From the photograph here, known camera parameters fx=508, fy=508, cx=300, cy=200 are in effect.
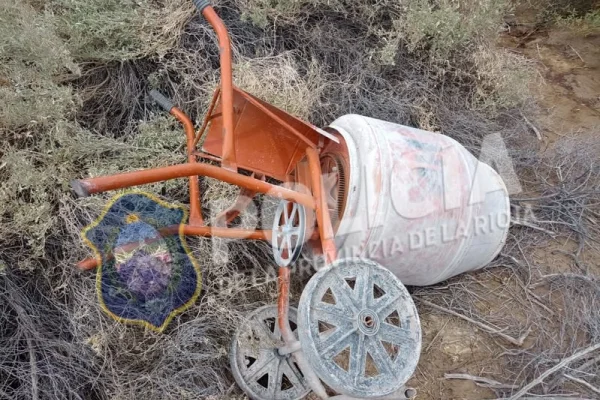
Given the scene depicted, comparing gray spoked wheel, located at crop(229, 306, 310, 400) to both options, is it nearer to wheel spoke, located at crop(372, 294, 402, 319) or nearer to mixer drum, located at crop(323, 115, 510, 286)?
mixer drum, located at crop(323, 115, 510, 286)

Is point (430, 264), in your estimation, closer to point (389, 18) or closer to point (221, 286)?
point (221, 286)

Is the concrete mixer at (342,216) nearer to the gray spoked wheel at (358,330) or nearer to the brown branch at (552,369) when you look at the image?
the gray spoked wheel at (358,330)

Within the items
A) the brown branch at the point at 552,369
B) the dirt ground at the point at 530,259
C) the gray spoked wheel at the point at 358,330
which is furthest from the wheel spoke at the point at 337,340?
the brown branch at the point at 552,369

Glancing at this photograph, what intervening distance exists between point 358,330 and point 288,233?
63cm

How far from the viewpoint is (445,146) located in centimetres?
258

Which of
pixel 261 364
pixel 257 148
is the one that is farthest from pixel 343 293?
pixel 257 148

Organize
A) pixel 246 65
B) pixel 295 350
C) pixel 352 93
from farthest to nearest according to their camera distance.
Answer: pixel 352 93, pixel 246 65, pixel 295 350

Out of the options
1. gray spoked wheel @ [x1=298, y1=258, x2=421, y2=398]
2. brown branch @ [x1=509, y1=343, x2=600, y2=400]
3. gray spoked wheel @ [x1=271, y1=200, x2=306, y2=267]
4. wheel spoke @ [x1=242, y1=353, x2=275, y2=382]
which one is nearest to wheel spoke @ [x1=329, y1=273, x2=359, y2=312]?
gray spoked wheel @ [x1=298, y1=258, x2=421, y2=398]

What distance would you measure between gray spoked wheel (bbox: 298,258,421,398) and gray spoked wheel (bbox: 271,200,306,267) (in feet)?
1.03

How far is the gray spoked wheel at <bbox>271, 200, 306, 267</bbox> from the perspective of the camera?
223 centimetres

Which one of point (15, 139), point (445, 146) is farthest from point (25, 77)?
point (445, 146)

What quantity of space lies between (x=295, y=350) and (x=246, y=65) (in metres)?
1.69

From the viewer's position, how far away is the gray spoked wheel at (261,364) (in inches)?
95.8

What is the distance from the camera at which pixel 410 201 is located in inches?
90.0
